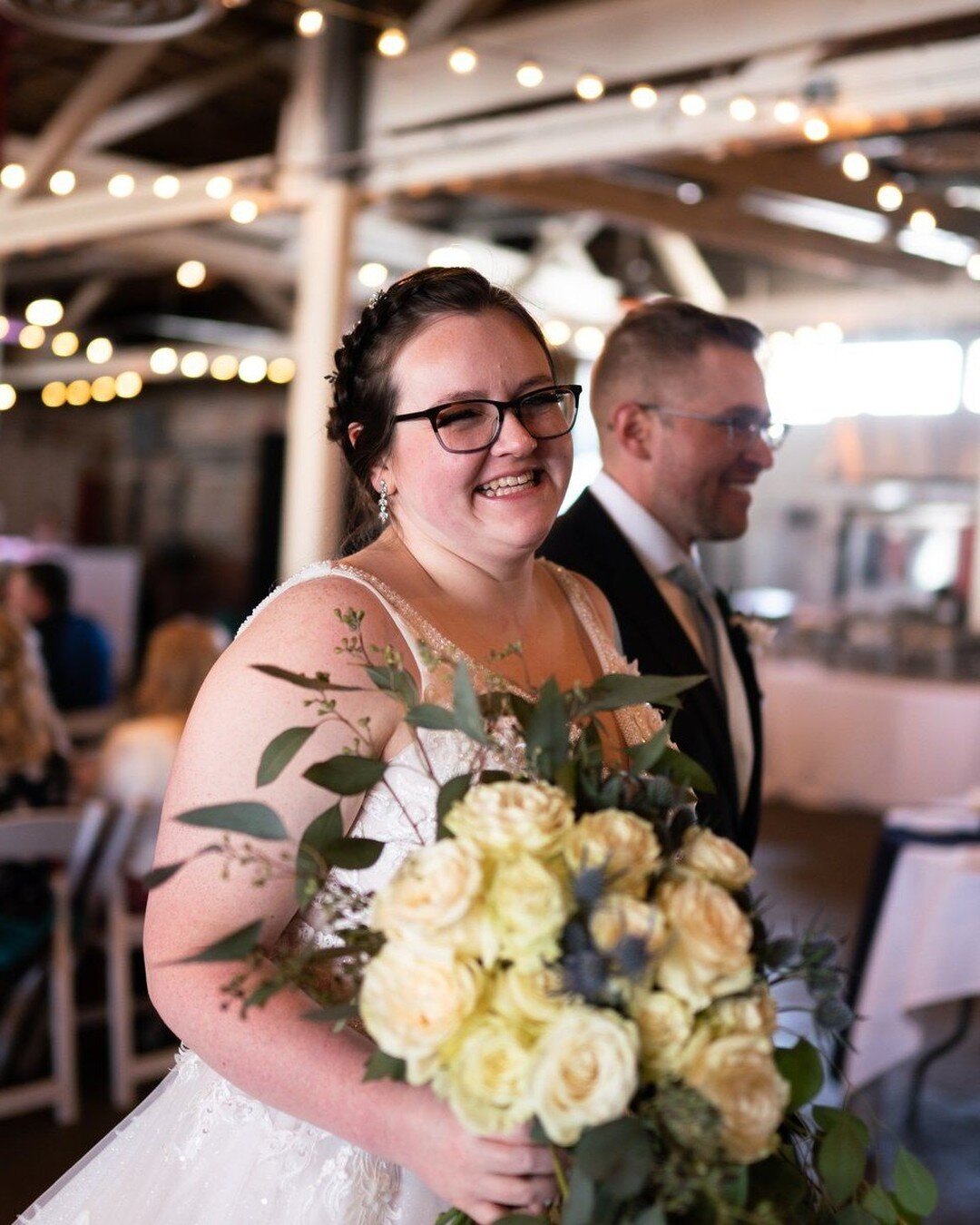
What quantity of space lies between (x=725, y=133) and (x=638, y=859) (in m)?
4.47

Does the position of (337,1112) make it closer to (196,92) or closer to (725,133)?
(725,133)

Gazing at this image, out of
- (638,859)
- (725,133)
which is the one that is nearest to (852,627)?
(725,133)

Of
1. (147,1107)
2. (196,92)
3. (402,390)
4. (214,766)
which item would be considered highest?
(196,92)

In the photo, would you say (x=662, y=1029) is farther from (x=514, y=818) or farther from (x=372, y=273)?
(x=372, y=273)

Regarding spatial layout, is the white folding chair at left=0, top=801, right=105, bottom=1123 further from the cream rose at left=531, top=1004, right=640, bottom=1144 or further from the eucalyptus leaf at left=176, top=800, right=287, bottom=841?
the cream rose at left=531, top=1004, right=640, bottom=1144

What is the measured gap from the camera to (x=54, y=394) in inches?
658

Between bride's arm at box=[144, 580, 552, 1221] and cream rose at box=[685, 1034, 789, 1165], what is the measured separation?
23cm

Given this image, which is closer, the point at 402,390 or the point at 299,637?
the point at 299,637

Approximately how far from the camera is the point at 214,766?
51.3 inches

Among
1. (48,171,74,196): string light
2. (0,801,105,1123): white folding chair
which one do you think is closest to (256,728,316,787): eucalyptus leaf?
(0,801,105,1123): white folding chair

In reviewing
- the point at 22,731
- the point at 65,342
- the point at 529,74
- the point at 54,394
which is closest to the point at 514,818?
the point at 22,731

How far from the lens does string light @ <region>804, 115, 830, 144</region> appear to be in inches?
188

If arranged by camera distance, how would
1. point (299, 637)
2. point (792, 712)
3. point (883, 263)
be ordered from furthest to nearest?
point (883, 263) → point (792, 712) → point (299, 637)

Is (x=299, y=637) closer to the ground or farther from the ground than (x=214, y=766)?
farther from the ground
